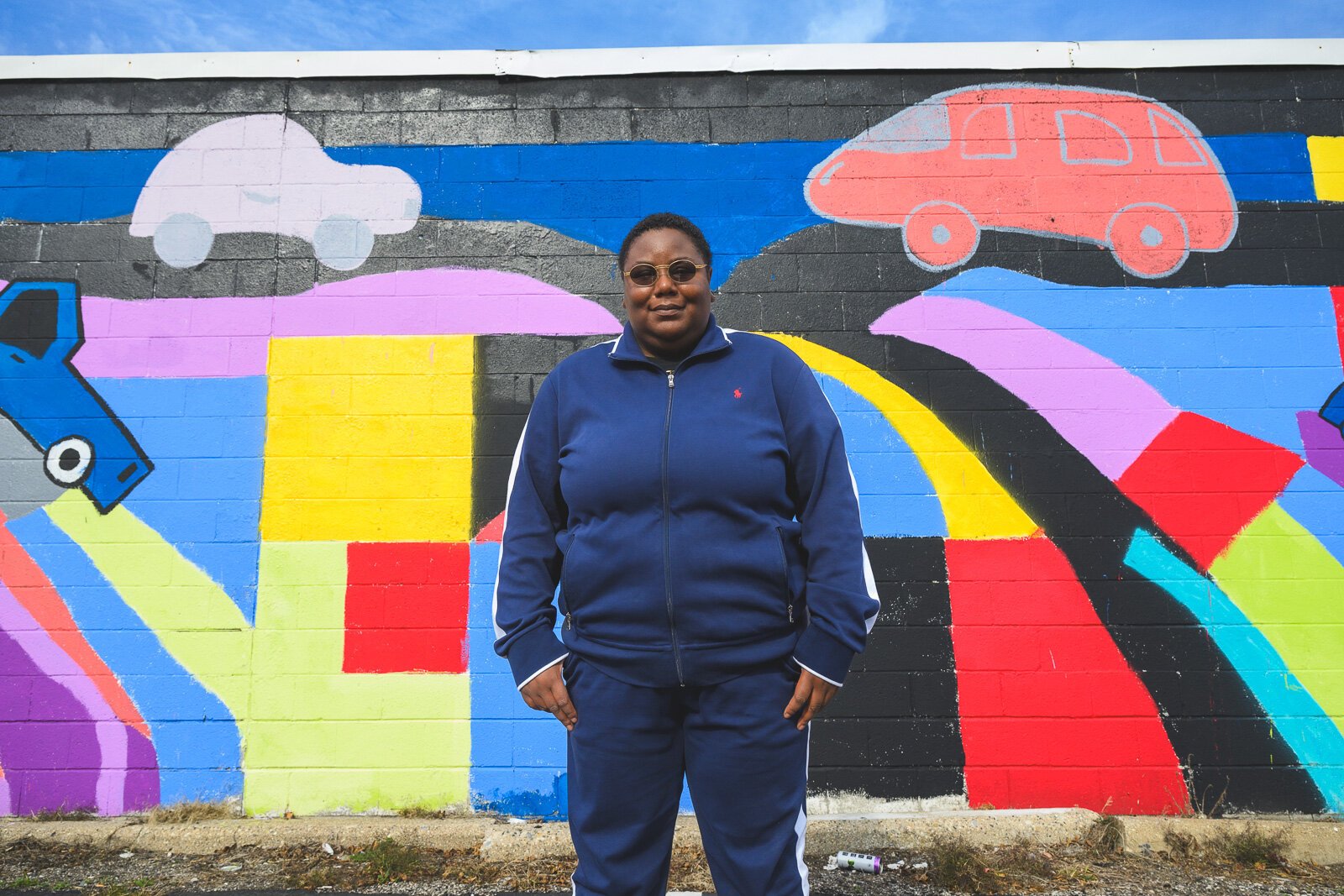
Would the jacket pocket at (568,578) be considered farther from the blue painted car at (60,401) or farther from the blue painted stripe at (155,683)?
the blue painted car at (60,401)

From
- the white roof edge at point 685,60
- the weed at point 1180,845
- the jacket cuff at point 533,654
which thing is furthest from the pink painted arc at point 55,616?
the weed at point 1180,845

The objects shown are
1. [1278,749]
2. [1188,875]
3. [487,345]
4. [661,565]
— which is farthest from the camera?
[487,345]

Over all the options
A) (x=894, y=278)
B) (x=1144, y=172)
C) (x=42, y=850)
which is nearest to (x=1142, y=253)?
(x=1144, y=172)

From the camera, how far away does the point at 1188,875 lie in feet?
10.6

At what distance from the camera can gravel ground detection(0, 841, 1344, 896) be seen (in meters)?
3.11

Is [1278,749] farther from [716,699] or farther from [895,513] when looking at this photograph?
[716,699]

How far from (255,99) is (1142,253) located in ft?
14.5

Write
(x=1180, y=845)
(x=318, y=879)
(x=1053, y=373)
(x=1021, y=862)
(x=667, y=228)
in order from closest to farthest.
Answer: (x=667, y=228) → (x=318, y=879) → (x=1021, y=862) → (x=1180, y=845) → (x=1053, y=373)

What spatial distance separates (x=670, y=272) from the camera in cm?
203

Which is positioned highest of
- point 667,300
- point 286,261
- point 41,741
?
point 286,261

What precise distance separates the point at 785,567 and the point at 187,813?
3198 millimetres

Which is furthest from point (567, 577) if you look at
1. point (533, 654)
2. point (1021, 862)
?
point (1021, 862)

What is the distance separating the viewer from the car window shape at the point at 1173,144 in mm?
3984

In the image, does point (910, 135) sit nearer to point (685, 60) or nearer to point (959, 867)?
point (685, 60)
